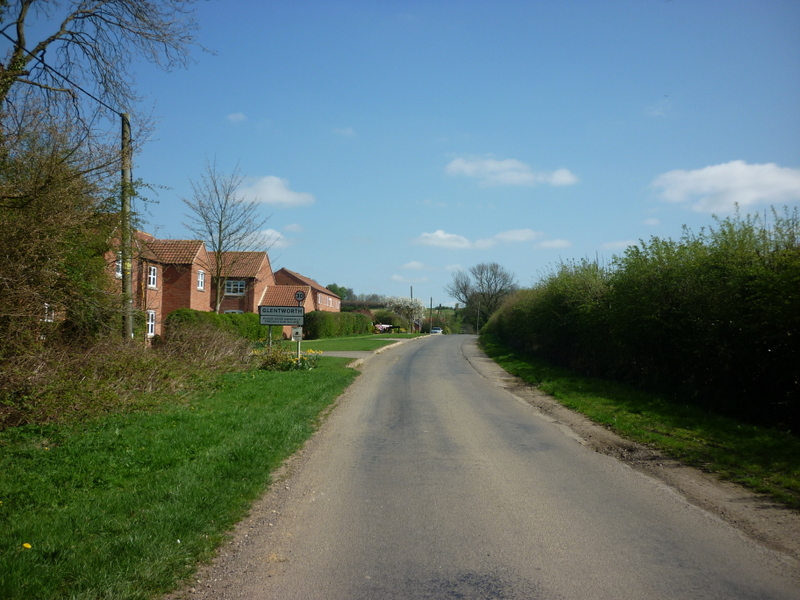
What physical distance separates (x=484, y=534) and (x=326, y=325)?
1795 inches

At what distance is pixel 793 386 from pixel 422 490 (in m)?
7.53

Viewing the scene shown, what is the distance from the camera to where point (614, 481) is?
753cm

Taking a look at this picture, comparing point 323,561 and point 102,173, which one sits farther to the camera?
point 102,173

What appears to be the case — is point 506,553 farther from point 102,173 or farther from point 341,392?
point 341,392

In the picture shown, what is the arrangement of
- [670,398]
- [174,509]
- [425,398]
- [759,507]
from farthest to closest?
1. [425,398]
2. [670,398]
3. [759,507]
4. [174,509]

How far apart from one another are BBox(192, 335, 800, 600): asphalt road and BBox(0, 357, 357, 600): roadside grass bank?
45cm

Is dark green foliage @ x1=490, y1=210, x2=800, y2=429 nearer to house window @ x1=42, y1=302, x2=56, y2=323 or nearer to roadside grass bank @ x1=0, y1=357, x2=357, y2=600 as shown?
roadside grass bank @ x1=0, y1=357, x2=357, y2=600

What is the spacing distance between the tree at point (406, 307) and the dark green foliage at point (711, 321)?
3102 inches

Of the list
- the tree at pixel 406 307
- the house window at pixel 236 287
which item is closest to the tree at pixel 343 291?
the tree at pixel 406 307

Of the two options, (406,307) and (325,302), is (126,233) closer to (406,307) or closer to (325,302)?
(325,302)

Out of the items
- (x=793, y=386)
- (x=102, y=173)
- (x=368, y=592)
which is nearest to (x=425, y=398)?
(x=793, y=386)

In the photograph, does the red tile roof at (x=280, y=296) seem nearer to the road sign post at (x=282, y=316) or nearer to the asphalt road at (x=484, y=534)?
the road sign post at (x=282, y=316)

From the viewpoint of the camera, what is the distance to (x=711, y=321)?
12.6m

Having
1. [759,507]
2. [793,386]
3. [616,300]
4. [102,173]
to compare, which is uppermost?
[102,173]
